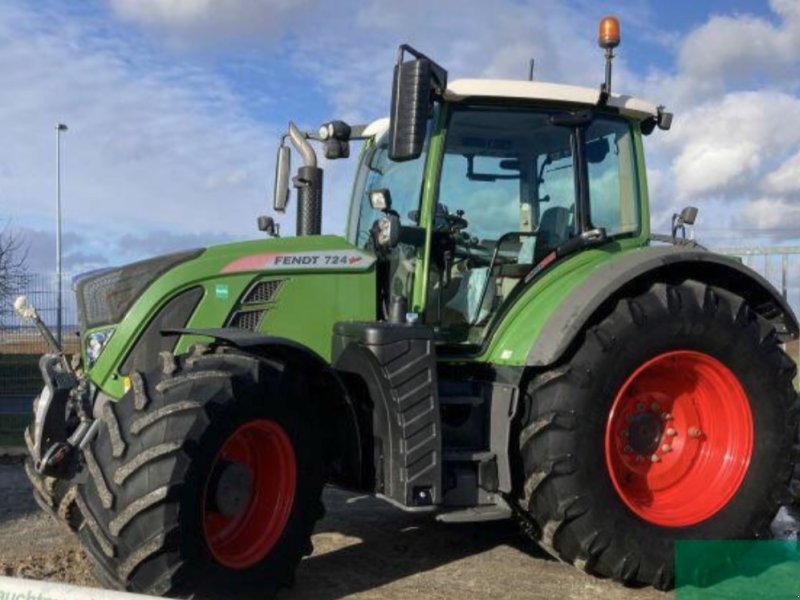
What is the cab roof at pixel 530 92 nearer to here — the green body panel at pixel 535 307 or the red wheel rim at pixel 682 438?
the green body panel at pixel 535 307

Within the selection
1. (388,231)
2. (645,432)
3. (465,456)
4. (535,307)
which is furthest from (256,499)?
(645,432)

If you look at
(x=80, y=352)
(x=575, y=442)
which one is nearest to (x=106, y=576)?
(x=80, y=352)

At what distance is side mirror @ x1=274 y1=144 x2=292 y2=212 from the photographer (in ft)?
19.5

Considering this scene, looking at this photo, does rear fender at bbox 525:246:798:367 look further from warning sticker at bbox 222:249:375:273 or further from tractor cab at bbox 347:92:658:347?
warning sticker at bbox 222:249:375:273

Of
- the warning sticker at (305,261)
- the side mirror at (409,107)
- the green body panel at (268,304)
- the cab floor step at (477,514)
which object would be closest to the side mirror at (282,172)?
the green body panel at (268,304)

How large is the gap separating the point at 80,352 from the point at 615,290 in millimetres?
2891

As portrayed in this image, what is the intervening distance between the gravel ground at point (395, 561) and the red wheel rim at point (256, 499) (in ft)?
1.23

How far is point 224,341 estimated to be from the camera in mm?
4480

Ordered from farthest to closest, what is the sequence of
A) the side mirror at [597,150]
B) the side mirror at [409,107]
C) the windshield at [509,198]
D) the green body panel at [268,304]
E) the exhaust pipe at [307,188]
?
the exhaust pipe at [307,188], the side mirror at [597,150], the windshield at [509,198], the green body panel at [268,304], the side mirror at [409,107]

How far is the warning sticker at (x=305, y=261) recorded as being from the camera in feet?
16.3

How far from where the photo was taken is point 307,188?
603cm

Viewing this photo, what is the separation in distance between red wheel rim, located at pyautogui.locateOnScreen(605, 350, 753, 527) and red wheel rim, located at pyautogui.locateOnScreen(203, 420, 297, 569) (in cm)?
180

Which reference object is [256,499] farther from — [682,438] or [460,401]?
[682,438]

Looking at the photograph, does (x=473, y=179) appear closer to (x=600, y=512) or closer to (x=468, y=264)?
(x=468, y=264)
